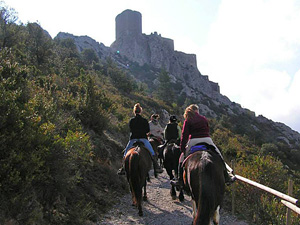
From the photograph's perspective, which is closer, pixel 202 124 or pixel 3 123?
pixel 3 123

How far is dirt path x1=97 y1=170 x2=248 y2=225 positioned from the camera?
570cm

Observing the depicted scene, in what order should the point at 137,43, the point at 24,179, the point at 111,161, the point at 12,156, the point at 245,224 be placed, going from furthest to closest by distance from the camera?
the point at 137,43 → the point at 111,161 → the point at 245,224 → the point at 24,179 → the point at 12,156

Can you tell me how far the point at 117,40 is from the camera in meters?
128

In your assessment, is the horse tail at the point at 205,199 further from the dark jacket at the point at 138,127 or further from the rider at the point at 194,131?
the dark jacket at the point at 138,127

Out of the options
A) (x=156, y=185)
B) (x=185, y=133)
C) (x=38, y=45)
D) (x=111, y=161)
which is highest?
(x=38, y=45)

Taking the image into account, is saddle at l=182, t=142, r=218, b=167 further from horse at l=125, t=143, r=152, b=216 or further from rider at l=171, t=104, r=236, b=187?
horse at l=125, t=143, r=152, b=216

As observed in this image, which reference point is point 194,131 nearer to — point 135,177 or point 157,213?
point 135,177

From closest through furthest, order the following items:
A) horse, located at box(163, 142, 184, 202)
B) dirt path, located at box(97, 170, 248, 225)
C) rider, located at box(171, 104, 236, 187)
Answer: rider, located at box(171, 104, 236, 187), dirt path, located at box(97, 170, 248, 225), horse, located at box(163, 142, 184, 202)

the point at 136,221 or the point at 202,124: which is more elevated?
the point at 202,124

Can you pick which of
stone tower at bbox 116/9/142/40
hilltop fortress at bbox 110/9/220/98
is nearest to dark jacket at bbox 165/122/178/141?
hilltop fortress at bbox 110/9/220/98

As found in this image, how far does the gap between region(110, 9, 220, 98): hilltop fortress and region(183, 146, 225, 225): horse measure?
118 meters

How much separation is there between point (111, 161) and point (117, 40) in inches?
5011

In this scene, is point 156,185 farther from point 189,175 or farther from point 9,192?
point 9,192

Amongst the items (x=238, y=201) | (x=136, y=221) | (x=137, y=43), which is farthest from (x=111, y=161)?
(x=137, y=43)
